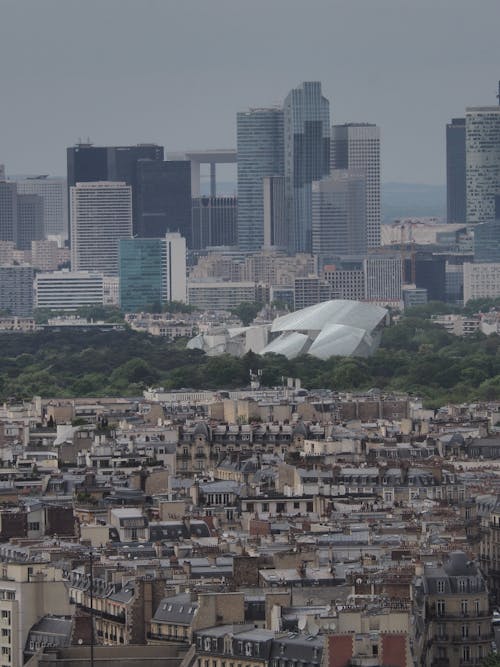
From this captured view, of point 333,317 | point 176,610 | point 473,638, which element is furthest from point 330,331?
point 176,610

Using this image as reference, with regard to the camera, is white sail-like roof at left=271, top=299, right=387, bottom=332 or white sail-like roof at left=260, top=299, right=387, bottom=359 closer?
white sail-like roof at left=260, top=299, right=387, bottom=359

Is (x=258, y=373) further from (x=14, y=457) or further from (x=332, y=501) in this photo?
(x=332, y=501)

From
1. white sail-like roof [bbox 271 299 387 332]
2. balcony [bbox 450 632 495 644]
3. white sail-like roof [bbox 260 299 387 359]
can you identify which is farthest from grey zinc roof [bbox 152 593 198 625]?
white sail-like roof [bbox 271 299 387 332]

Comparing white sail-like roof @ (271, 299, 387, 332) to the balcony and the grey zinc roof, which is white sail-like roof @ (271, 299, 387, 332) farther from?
the grey zinc roof

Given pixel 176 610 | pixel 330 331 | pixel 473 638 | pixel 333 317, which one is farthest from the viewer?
pixel 333 317

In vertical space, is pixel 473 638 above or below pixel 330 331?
below

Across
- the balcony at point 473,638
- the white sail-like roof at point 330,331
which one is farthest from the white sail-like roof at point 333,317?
the balcony at point 473,638

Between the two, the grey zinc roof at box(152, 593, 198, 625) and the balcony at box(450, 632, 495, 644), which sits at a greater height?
the grey zinc roof at box(152, 593, 198, 625)

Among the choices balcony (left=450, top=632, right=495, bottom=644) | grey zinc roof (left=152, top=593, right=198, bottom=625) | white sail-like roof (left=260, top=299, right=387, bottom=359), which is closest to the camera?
grey zinc roof (left=152, top=593, right=198, bottom=625)

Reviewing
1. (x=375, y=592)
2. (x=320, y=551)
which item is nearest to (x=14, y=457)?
(x=320, y=551)

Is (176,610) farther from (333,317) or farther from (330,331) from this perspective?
(333,317)

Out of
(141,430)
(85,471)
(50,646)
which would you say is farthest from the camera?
(141,430)
